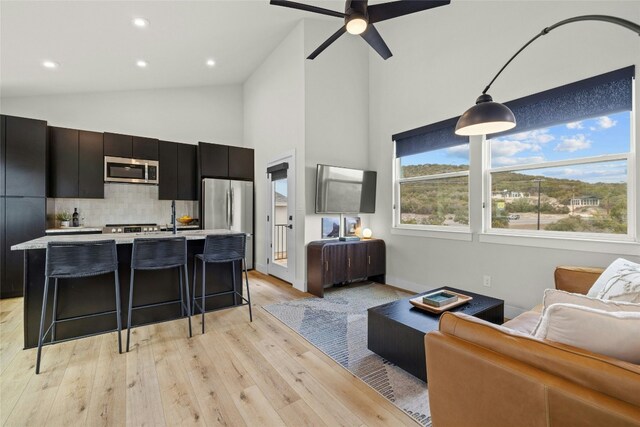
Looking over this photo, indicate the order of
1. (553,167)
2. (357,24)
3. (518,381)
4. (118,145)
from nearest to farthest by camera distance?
(518,381), (357,24), (553,167), (118,145)

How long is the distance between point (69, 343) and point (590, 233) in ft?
Result: 16.4

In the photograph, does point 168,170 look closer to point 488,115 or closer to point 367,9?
point 367,9

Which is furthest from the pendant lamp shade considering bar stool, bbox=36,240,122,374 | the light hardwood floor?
bar stool, bbox=36,240,122,374

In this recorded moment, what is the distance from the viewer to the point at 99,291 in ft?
9.06

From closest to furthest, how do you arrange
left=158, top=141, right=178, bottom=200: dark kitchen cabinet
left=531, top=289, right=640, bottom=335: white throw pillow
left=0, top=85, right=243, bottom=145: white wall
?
left=531, top=289, right=640, bottom=335: white throw pillow, left=0, top=85, right=243, bottom=145: white wall, left=158, top=141, right=178, bottom=200: dark kitchen cabinet

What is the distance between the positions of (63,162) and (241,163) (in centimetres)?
273

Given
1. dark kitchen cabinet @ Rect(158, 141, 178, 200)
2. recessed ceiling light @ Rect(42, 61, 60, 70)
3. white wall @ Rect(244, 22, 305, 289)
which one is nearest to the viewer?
recessed ceiling light @ Rect(42, 61, 60, 70)

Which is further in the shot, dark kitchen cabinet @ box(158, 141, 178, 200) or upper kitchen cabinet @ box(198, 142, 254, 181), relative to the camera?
upper kitchen cabinet @ box(198, 142, 254, 181)

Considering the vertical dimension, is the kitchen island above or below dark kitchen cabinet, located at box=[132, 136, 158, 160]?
below

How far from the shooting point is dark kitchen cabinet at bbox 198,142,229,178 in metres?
5.28

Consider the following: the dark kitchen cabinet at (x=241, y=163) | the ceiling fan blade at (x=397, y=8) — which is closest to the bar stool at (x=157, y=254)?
the ceiling fan blade at (x=397, y=8)

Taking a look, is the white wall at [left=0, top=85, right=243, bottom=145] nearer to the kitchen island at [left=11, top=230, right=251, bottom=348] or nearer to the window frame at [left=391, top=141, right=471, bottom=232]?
the kitchen island at [left=11, top=230, right=251, bottom=348]

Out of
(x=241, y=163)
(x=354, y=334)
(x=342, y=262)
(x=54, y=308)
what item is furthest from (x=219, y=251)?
(x=241, y=163)

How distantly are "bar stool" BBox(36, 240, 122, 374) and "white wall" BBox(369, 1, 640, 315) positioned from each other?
3.63 m
